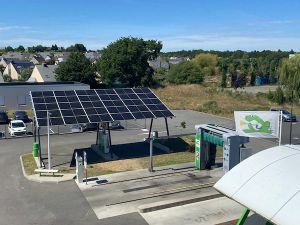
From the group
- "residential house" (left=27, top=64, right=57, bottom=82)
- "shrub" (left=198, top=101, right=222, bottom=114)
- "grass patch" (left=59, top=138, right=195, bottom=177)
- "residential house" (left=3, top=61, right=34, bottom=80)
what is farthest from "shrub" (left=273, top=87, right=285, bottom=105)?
"residential house" (left=3, top=61, right=34, bottom=80)

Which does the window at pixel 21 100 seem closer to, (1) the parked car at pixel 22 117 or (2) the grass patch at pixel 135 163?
(1) the parked car at pixel 22 117

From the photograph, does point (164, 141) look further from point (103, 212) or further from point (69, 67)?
point (69, 67)

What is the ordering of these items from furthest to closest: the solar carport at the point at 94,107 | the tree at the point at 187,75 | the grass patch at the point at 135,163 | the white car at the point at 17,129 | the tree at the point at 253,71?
the tree at the point at 253,71 → the tree at the point at 187,75 → the white car at the point at 17,129 → the solar carport at the point at 94,107 → the grass patch at the point at 135,163

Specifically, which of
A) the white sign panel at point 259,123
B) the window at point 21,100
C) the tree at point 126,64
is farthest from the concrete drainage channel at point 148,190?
the tree at point 126,64

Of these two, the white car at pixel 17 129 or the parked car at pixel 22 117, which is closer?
the white car at pixel 17 129

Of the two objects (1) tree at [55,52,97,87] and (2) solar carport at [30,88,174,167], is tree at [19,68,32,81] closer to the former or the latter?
(1) tree at [55,52,97,87]

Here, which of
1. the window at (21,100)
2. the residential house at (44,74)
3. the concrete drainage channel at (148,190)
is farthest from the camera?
the residential house at (44,74)

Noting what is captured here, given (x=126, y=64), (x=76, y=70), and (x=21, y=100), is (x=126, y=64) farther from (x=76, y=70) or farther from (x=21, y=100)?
(x=21, y=100)

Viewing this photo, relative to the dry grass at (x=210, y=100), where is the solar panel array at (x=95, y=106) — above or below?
above
